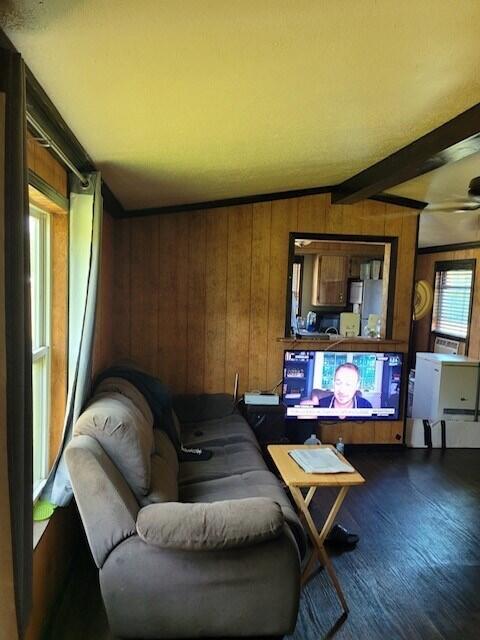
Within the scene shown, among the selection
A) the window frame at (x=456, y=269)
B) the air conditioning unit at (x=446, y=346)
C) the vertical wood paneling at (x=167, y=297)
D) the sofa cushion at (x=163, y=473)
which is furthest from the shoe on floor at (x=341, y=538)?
the air conditioning unit at (x=446, y=346)

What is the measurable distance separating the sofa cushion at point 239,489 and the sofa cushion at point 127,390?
19.0 inches

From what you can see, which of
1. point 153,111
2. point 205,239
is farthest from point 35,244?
point 205,239

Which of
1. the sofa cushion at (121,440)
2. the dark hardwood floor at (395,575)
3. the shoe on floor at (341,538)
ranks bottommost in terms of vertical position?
the dark hardwood floor at (395,575)

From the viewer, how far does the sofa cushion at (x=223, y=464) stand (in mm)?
2949

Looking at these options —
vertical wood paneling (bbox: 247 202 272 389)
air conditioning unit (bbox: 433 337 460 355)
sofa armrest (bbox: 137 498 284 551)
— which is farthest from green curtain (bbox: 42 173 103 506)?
air conditioning unit (bbox: 433 337 460 355)

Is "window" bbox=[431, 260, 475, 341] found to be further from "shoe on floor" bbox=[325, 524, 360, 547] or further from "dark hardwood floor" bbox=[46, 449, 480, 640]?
"shoe on floor" bbox=[325, 524, 360, 547]

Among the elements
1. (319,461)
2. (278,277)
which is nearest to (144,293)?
(278,277)

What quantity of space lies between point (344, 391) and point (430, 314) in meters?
3.08

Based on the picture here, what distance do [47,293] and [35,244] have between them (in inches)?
9.5

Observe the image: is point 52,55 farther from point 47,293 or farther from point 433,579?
point 433,579

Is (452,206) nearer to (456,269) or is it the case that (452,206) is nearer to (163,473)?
(456,269)

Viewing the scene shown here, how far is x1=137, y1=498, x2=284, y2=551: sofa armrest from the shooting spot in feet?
6.54

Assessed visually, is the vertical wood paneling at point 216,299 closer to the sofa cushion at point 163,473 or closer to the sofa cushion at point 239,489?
the sofa cushion at point 163,473

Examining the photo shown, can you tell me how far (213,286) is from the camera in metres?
4.34
